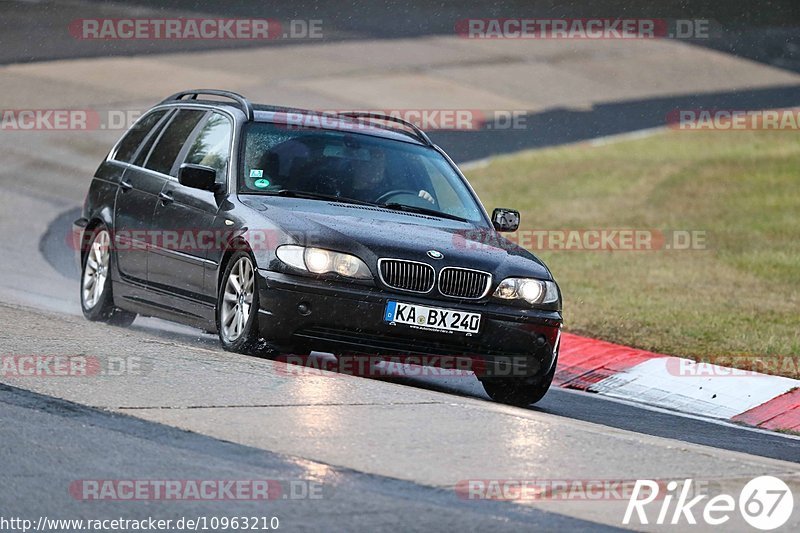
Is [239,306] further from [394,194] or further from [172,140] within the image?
[172,140]

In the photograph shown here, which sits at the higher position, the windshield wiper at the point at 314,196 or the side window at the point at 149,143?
the side window at the point at 149,143

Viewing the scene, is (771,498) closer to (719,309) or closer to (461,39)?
(719,309)

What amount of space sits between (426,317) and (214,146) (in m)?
2.31

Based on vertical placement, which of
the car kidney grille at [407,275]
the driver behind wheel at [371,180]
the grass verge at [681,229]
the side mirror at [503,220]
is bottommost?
the grass verge at [681,229]

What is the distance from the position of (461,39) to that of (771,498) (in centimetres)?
2944

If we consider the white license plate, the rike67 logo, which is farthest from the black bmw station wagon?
the rike67 logo

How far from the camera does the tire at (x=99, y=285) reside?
11.3 meters

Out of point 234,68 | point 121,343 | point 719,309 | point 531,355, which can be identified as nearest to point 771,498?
point 531,355

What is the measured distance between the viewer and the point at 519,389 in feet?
31.9

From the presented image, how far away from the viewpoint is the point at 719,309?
14.9m

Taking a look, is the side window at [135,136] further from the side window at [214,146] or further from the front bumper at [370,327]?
the front bumper at [370,327]

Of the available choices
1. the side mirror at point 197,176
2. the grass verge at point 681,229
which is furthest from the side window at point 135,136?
the grass verge at point 681,229

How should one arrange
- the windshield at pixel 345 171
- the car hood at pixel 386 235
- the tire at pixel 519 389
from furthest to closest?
the windshield at pixel 345 171, the tire at pixel 519 389, the car hood at pixel 386 235

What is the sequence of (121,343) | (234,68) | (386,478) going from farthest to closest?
1. (234,68)
2. (121,343)
3. (386,478)
